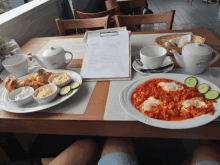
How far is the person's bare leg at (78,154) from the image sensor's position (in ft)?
2.37

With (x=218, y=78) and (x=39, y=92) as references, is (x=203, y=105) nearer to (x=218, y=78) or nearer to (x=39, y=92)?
(x=218, y=78)

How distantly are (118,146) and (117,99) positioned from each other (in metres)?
0.23

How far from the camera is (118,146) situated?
2.46ft

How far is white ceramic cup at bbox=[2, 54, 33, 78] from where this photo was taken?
845 millimetres

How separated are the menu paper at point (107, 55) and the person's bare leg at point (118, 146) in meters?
0.30

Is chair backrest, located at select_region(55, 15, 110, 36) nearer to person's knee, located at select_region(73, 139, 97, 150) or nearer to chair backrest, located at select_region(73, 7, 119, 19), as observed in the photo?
chair backrest, located at select_region(73, 7, 119, 19)

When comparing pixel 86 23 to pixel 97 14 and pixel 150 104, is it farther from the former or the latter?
pixel 150 104

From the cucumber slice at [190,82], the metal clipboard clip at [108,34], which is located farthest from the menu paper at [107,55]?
the cucumber slice at [190,82]

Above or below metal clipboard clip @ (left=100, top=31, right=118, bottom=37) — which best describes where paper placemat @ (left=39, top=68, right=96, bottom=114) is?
below

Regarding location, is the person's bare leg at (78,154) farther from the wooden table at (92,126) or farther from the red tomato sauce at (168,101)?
the red tomato sauce at (168,101)

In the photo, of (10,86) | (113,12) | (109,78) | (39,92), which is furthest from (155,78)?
(113,12)

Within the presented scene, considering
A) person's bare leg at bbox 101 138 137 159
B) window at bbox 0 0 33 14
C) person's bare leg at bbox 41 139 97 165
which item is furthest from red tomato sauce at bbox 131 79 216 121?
window at bbox 0 0 33 14

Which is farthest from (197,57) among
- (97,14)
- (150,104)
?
(97,14)

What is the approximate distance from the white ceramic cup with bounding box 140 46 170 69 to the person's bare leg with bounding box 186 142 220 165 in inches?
15.9
